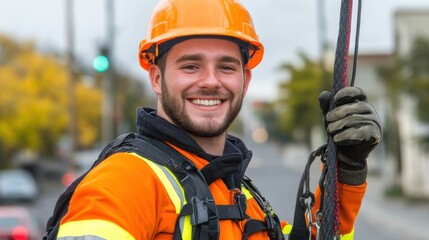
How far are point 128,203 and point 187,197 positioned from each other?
10.8 inches

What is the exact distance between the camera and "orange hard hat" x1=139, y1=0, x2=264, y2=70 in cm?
346

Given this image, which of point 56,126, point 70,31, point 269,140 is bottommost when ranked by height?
point 269,140

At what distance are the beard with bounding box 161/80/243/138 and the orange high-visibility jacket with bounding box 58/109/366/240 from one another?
136 mm

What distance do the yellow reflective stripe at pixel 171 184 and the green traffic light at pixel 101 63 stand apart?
16750 millimetres

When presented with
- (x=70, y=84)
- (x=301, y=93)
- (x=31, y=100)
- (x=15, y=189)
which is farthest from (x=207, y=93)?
(x=301, y=93)

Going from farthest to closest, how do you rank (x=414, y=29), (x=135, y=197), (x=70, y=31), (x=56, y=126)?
(x=56, y=126)
(x=414, y=29)
(x=70, y=31)
(x=135, y=197)

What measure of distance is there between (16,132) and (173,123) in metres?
47.0

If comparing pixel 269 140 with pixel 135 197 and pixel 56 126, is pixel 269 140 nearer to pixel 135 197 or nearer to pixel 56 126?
pixel 56 126

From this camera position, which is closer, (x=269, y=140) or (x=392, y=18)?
(x=392, y=18)

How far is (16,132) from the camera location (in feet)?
162

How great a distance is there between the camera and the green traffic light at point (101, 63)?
1981 centimetres

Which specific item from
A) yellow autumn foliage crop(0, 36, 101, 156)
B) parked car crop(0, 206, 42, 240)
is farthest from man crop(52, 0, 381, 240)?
yellow autumn foliage crop(0, 36, 101, 156)

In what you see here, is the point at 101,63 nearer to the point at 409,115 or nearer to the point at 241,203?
the point at 409,115

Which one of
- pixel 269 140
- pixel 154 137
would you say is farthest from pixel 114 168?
pixel 269 140
